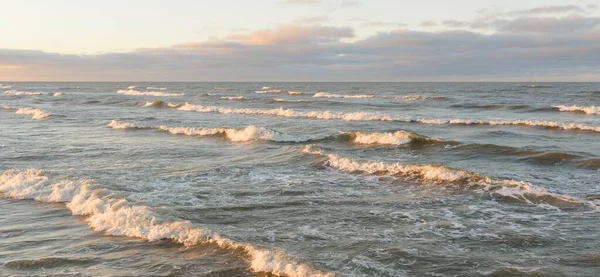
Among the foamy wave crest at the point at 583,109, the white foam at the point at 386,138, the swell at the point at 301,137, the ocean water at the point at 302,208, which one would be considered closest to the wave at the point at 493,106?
the foamy wave crest at the point at 583,109

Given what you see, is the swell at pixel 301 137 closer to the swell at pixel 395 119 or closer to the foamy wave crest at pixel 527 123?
the foamy wave crest at pixel 527 123

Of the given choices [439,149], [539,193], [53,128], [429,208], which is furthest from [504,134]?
[53,128]

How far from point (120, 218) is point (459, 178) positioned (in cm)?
895

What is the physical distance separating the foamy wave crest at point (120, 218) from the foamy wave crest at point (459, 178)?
699cm

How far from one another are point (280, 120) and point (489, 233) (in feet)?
86.0

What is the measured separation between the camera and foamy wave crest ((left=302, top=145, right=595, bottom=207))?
11.8 m

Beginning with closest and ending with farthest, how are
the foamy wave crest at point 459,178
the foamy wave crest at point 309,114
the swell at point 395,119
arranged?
the foamy wave crest at point 459,178
the swell at point 395,119
the foamy wave crest at point 309,114

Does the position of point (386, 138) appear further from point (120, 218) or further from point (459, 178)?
point (120, 218)

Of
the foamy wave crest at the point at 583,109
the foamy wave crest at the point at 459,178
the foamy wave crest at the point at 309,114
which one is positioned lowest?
the foamy wave crest at the point at 309,114

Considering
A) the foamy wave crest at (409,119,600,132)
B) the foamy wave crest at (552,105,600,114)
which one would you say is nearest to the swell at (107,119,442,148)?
the foamy wave crest at (409,119,600,132)

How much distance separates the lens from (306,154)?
62.1 feet

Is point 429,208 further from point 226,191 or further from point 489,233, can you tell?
point 226,191

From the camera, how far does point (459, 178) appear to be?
45.4 feet

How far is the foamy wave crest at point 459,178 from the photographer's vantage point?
11766 mm
